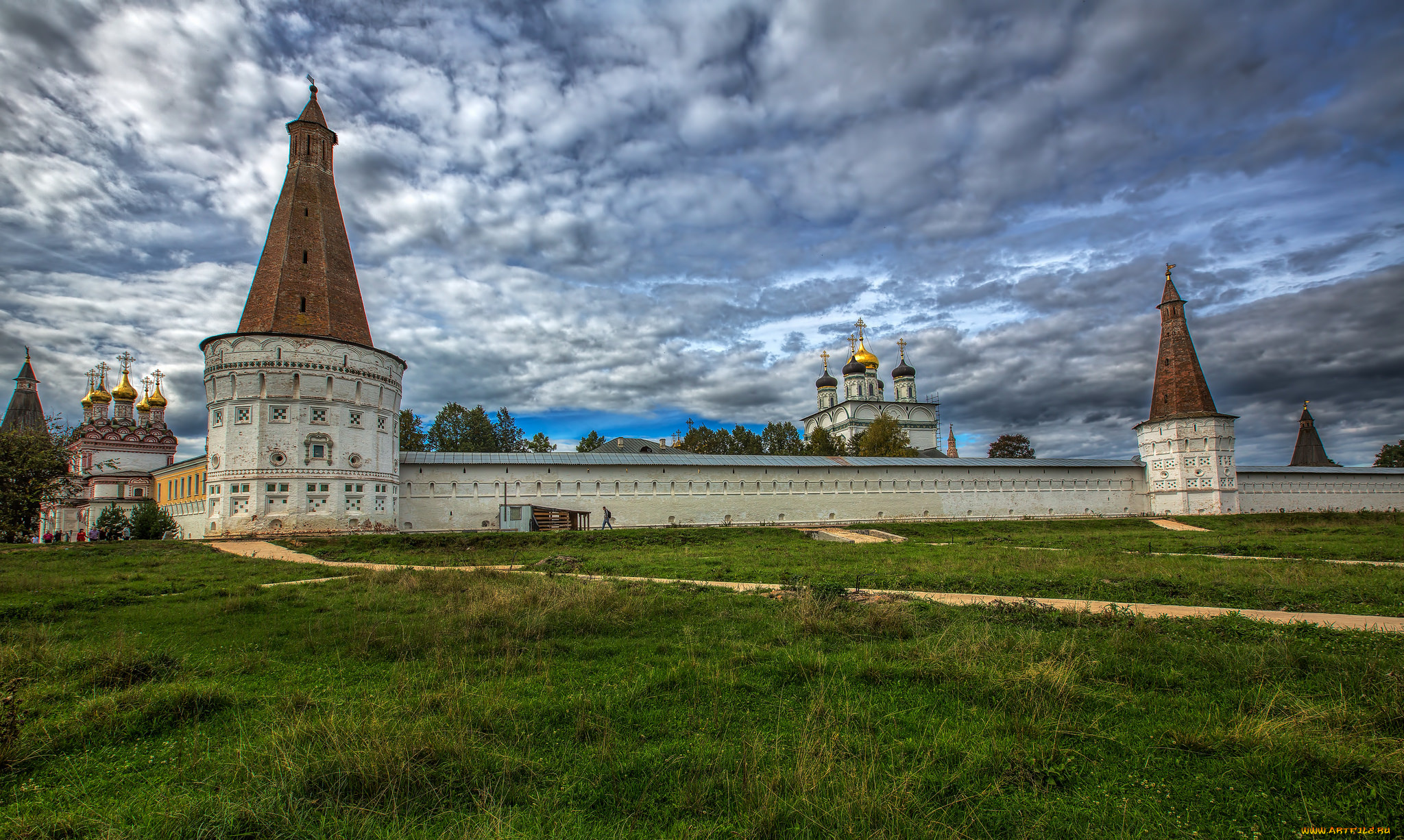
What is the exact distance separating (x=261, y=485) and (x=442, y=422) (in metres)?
26.5

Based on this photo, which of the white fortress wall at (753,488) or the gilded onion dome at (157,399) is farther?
the gilded onion dome at (157,399)

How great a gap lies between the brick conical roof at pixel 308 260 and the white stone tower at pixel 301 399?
0.16 ft

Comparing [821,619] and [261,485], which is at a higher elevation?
[261,485]

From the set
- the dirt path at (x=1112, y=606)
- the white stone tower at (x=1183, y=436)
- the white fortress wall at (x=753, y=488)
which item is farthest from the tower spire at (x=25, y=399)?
the white stone tower at (x=1183, y=436)

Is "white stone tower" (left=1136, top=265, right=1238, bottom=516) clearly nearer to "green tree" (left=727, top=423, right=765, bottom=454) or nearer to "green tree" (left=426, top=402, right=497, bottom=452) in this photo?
"green tree" (left=727, top=423, right=765, bottom=454)

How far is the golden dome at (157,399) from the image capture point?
44.6 m

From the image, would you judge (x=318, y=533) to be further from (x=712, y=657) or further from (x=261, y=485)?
(x=712, y=657)

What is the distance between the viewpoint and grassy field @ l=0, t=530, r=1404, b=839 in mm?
3307

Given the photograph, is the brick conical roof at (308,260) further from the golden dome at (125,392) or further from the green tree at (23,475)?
the golden dome at (125,392)

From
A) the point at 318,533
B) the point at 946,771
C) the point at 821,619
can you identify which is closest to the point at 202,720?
the point at 946,771

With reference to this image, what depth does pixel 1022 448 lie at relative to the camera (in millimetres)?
62406

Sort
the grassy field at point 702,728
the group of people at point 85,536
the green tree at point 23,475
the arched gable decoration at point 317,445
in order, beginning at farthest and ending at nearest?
the group of people at point 85,536 → the arched gable decoration at point 317,445 → the green tree at point 23,475 → the grassy field at point 702,728

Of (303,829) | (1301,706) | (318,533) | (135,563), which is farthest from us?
(318,533)

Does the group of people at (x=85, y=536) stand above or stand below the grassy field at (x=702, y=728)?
above
